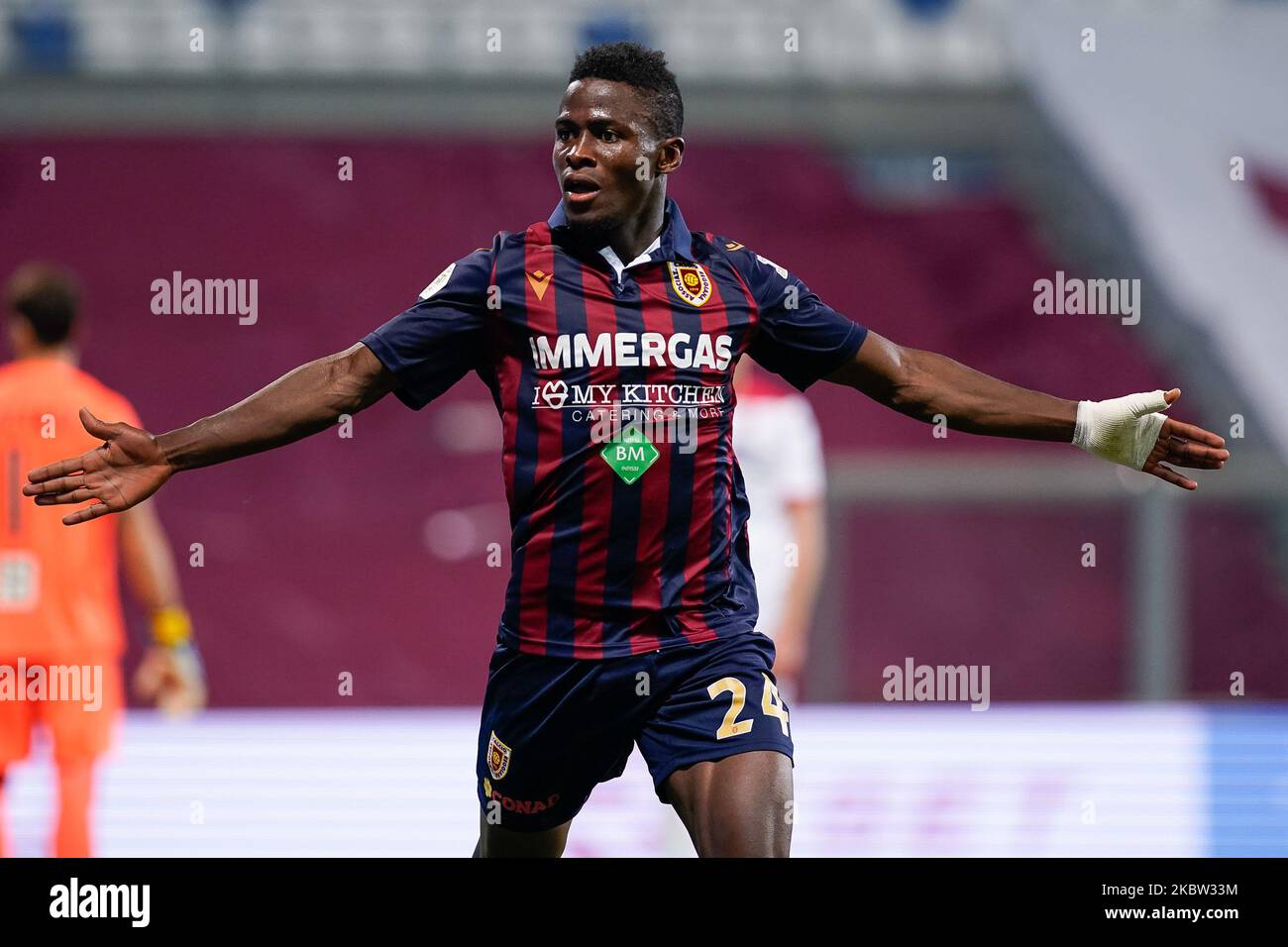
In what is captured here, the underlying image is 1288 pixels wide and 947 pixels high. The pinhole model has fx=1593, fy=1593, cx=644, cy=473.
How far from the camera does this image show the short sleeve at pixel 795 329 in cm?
340

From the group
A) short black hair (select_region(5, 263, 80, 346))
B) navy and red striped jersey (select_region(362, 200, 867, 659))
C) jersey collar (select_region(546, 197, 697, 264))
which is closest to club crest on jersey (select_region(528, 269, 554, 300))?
navy and red striped jersey (select_region(362, 200, 867, 659))

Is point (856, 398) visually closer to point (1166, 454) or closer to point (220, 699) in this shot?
point (220, 699)

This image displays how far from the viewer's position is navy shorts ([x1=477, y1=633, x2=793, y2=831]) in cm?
321

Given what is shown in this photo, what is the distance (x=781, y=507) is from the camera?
572 centimetres

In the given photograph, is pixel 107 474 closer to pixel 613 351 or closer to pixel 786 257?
pixel 613 351

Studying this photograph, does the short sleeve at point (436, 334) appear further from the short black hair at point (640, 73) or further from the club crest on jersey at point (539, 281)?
the short black hair at point (640, 73)

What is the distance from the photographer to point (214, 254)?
36.8 ft

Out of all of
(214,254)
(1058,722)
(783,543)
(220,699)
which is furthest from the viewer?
(214,254)

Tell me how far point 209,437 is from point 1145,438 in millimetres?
→ 1985

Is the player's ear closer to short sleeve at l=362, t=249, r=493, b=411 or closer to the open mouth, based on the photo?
the open mouth

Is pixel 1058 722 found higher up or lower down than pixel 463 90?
lower down

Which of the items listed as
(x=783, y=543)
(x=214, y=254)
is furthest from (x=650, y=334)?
(x=214, y=254)

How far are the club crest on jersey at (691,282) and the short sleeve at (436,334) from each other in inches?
15.3

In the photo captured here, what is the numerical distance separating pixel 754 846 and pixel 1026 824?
3013 millimetres
